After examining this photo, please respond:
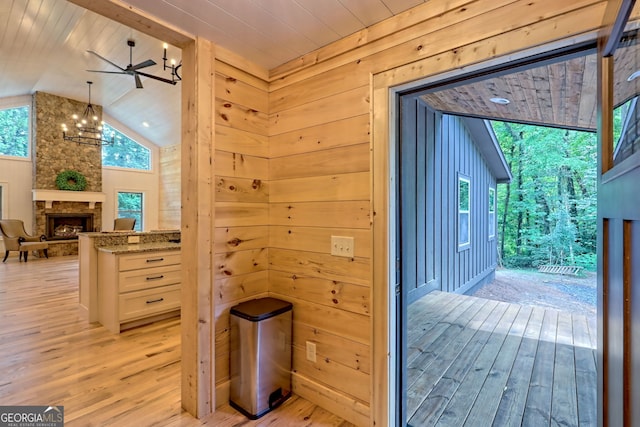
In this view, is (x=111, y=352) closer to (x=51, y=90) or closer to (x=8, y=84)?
(x=8, y=84)

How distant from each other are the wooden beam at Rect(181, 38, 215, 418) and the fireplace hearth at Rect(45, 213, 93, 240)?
8.68 m

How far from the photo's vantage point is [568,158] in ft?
23.3

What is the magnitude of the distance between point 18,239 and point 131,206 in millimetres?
3297

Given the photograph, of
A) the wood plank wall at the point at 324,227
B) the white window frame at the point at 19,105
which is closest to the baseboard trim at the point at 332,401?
the wood plank wall at the point at 324,227

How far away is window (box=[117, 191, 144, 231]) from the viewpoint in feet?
33.4

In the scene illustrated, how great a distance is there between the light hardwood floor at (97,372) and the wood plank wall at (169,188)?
657 cm

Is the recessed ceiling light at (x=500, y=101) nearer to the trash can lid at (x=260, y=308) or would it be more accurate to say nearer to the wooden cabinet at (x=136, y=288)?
the trash can lid at (x=260, y=308)

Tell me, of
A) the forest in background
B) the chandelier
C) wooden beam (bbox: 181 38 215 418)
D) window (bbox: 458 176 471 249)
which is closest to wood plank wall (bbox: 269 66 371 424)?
wooden beam (bbox: 181 38 215 418)

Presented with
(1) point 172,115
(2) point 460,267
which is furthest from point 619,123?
(1) point 172,115

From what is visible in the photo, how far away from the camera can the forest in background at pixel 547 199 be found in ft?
22.8

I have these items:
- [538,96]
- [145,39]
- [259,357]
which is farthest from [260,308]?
[145,39]

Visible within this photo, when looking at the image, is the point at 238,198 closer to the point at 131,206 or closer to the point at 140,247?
the point at 140,247

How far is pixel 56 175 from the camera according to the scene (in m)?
8.59

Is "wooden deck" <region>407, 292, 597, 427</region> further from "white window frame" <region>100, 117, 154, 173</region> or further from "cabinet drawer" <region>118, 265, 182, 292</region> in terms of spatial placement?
"white window frame" <region>100, 117, 154, 173</region>
